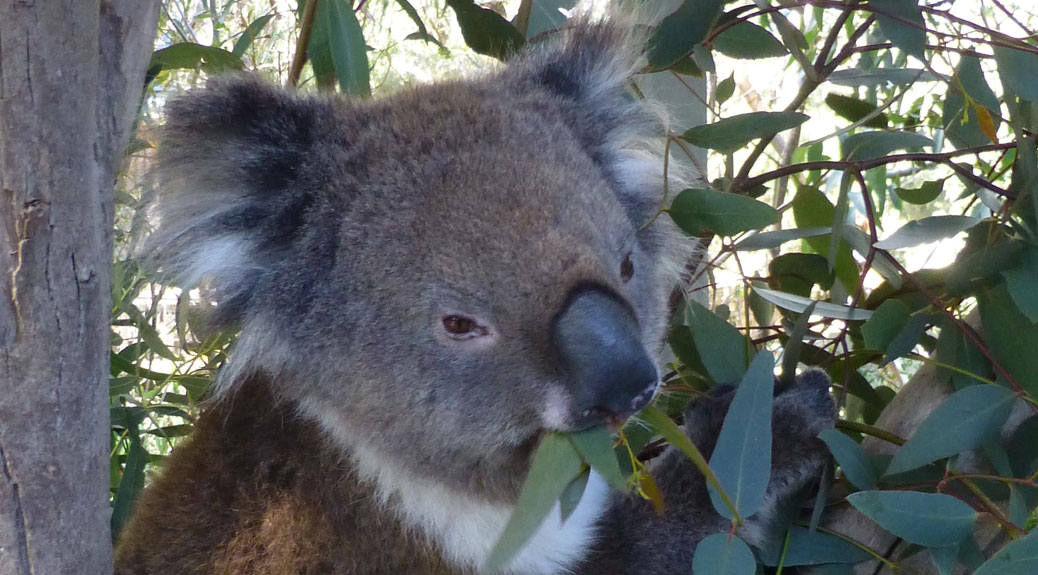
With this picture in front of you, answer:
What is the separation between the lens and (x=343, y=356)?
167 centimetres

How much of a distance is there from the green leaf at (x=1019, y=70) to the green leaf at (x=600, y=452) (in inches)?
37.1

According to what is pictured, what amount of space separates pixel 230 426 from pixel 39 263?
0.68 m

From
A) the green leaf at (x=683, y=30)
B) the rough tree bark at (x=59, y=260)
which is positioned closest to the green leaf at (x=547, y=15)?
the green leaf at (x=683, y=30)

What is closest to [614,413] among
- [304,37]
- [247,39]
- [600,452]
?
[600,452]

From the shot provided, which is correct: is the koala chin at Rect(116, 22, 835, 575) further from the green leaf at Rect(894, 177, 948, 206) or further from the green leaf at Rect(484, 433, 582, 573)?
the green leaf at Rect(894, 177, 948, 206)

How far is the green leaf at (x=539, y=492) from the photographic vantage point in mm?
1373

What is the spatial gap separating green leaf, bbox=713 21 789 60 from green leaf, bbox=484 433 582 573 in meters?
0.98

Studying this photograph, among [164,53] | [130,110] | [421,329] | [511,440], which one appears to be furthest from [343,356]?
[164,53]

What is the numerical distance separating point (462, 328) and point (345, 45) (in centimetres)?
68

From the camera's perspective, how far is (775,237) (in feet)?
6.50

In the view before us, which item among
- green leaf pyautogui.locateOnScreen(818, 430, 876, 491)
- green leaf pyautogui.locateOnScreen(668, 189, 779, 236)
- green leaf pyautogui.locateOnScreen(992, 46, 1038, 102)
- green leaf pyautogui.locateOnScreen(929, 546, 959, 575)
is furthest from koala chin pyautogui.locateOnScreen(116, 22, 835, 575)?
green leaf pyautogui.locateOnScreen(992, 46, 1038, 102)

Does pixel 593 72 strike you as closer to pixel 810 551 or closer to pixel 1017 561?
pixel 810 551

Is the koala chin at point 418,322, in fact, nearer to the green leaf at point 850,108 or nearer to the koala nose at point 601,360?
the koala nose at point 601,360

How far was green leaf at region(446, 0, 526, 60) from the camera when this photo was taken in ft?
6.97
